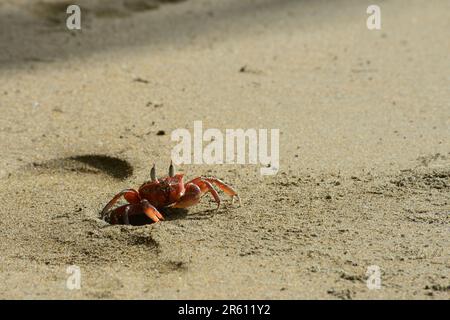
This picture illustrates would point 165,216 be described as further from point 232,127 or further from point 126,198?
point 232,127

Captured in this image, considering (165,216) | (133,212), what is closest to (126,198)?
(133,212)

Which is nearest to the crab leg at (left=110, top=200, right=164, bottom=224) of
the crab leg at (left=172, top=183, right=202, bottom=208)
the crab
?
the crab

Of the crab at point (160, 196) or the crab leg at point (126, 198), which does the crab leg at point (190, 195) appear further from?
the crab leg at point (126, 198)

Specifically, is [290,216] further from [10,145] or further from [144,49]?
[144,49]

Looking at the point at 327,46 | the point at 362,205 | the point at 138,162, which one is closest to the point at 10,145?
the point at 138,162

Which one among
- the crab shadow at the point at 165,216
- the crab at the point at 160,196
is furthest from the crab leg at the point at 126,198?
the crab shadow at the point at 165,216

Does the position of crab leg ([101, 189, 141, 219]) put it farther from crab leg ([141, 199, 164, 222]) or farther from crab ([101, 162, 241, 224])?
crab leg ([141, 199, 164, 222])
